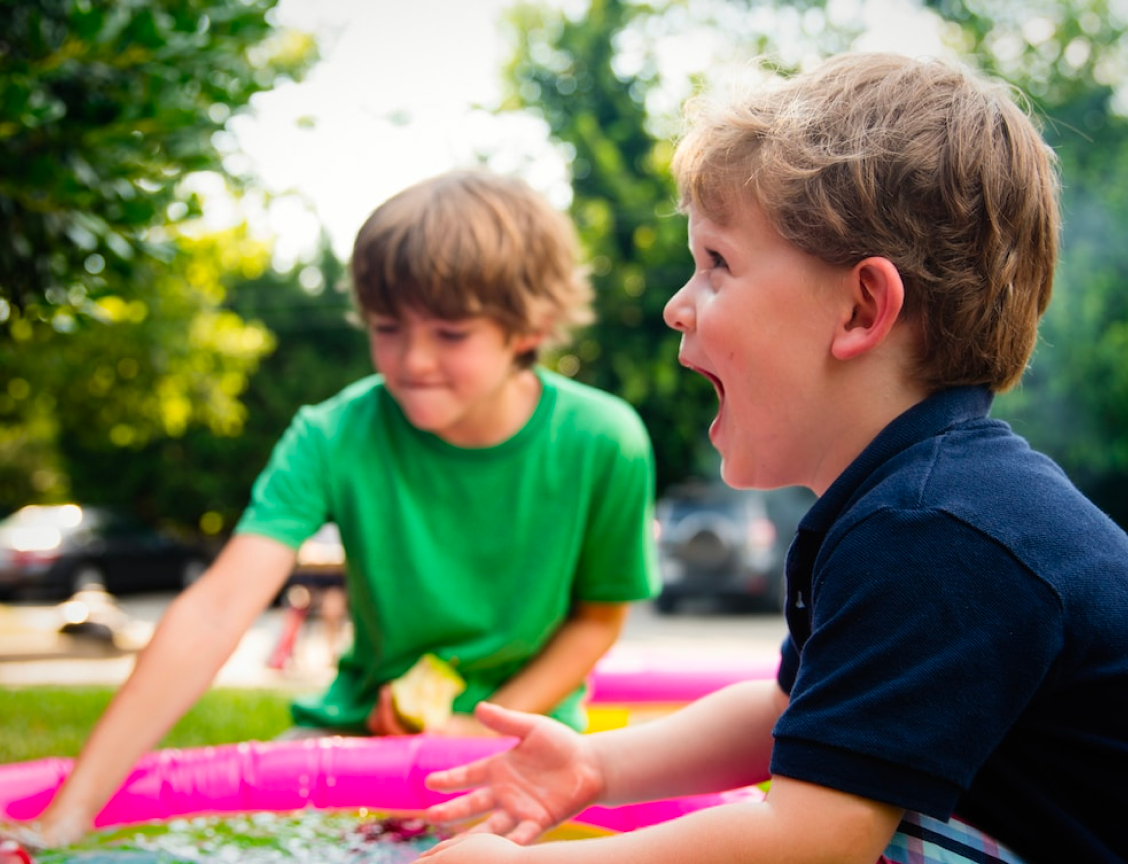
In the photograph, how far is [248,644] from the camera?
11422 mm

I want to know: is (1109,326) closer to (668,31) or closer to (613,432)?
(668,31)

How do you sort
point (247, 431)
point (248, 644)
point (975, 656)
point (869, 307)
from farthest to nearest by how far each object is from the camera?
point (247, 431) → point (248, 644) → point (869, 307) → point (975, 656)

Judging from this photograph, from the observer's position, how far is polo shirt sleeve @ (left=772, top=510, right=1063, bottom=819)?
1059 millimetres

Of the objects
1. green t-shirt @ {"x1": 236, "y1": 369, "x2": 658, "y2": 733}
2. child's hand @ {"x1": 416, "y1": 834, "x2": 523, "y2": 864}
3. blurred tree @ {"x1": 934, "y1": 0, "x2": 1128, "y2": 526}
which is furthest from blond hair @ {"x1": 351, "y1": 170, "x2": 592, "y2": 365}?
blurred tree @ {"x1": 934, "y1": 0, "x2": 1128, "y2": 526}

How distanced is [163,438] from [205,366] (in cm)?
1168

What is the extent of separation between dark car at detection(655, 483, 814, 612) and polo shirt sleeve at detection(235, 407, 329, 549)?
10.7 m

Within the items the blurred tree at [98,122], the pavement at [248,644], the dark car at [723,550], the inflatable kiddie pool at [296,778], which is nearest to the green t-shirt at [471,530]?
the inflatable kiddie pool at [296,778]

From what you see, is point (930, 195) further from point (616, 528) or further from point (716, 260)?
point (616, 528)

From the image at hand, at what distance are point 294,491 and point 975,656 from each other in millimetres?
1639

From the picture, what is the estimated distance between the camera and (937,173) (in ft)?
4.13

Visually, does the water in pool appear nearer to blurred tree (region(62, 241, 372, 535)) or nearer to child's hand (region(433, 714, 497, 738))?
child's hand (region(433, 714, 497, 738))

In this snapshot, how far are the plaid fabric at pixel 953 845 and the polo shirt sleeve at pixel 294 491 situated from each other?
1457mm

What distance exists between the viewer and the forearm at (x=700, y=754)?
5.24ft

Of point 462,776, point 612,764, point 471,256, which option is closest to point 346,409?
point 471,256
